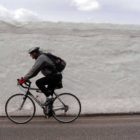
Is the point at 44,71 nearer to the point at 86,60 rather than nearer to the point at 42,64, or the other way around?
the point at 42,64

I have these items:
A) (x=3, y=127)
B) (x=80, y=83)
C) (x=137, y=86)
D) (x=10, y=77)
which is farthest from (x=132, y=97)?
(x=3, y=127)

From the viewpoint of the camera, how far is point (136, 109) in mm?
13258

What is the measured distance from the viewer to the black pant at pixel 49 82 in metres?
11.5

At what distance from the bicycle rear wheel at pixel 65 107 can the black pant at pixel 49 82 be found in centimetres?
27

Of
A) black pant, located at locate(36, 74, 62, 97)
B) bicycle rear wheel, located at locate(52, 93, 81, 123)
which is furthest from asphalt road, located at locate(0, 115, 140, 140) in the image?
black pant, located at locate(36, 74, 62, 97)

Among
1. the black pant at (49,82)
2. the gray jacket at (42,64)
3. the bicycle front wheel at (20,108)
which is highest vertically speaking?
the gray jacket at (42,64)

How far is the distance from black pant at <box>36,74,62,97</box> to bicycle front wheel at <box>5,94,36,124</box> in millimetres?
407

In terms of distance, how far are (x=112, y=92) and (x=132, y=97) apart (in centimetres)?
53

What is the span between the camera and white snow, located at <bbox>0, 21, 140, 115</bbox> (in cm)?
1348

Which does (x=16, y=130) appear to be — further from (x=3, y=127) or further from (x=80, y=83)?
(x=80, y=83)

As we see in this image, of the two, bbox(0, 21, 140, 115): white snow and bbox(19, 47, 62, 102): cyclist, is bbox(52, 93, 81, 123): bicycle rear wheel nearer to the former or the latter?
bbox(19, 47, 62, 102): cyclist

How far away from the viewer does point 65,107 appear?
11.8 metres

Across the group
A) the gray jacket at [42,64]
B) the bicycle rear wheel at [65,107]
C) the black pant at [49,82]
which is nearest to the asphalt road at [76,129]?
the bicycle rear wheel at [65,107]

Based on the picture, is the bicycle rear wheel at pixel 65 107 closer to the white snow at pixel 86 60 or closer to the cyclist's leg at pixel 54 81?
the cyclist's leg at pixel 54 81
